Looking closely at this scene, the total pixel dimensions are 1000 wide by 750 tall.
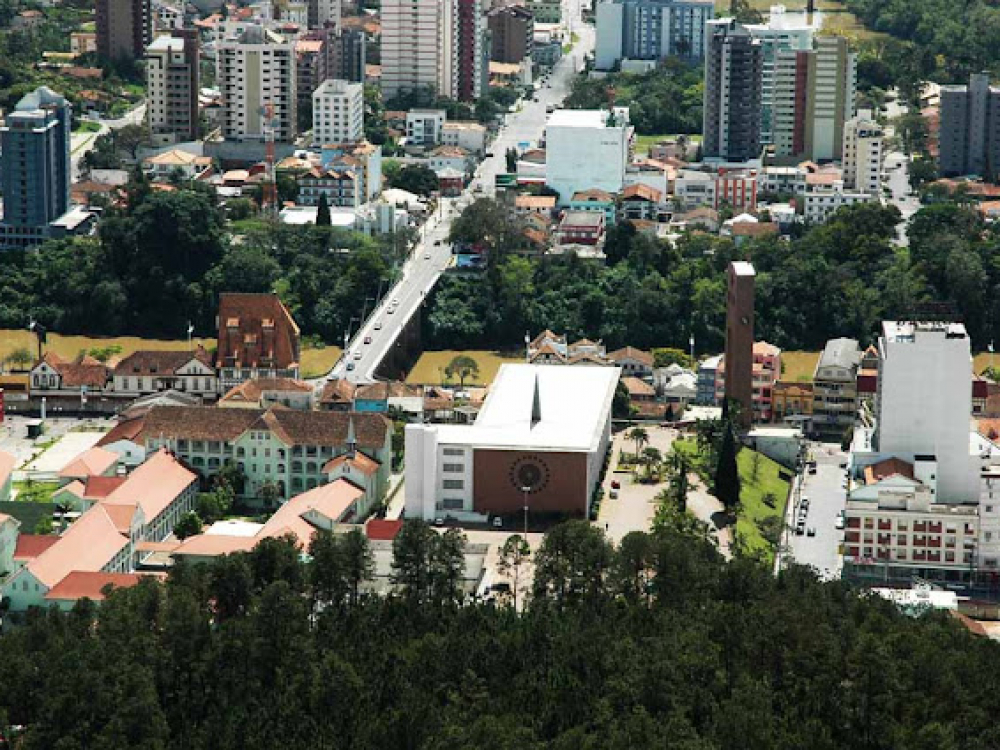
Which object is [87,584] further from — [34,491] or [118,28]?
[118,28]

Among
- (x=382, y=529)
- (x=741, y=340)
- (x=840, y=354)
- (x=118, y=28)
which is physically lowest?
(x=382, y=529)

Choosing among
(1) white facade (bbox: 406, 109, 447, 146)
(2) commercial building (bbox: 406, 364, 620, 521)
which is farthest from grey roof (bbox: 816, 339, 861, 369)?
(1) white facade (bbox: 406, 109, 447, 146)

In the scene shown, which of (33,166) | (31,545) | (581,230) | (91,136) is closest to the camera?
(31,545)

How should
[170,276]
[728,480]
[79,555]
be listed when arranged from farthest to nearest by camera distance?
[170,276]
[728,480]
[79,555]

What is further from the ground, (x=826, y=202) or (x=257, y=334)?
(x=826, y=202)

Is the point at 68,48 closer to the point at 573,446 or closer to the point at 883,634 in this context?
the point at 573,446

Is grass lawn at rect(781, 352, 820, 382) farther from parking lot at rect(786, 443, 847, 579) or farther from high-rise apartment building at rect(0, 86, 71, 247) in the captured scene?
high-rise apartment building at rect(0, 86, 71, 247)

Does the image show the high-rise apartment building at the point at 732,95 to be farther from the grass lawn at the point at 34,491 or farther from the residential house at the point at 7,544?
the residential house at the point at 7,544

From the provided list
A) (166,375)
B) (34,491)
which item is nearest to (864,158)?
(166,375)

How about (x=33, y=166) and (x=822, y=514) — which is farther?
(x=33, y=166)
